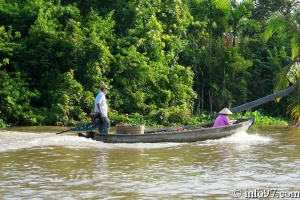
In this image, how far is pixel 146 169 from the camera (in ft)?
35.5

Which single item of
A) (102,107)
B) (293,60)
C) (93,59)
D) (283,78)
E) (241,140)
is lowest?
(241,140)

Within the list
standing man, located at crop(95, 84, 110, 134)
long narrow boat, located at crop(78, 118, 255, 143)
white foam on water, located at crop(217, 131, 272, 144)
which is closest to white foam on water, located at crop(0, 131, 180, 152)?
long narrow boat, located at crop(78, 118, 255, 143)

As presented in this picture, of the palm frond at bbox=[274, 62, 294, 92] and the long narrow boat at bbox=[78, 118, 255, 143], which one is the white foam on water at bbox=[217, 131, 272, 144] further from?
the palm frond at bbox=[274, 62, 294, 92]

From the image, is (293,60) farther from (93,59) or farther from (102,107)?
(102,107)

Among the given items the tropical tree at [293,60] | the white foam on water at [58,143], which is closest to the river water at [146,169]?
the white foam on water at [58,143]

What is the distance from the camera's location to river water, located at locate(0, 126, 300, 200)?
8.55 m

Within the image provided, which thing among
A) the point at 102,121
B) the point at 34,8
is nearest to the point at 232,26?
the point at 34,8

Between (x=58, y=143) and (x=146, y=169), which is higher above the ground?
(x=58, y=143)

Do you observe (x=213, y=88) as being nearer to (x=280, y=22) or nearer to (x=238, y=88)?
(x=238, y=88)

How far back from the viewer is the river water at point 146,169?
8.55 m

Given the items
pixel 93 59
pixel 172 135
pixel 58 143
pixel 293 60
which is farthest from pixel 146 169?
pixel 293 60

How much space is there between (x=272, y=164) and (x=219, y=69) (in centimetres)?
1922

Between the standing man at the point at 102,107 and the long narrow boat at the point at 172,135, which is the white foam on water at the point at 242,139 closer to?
A: the long narrow boat at the point at 172,135

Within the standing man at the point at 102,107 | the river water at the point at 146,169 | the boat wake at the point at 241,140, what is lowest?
the river water at the point at 146,169
